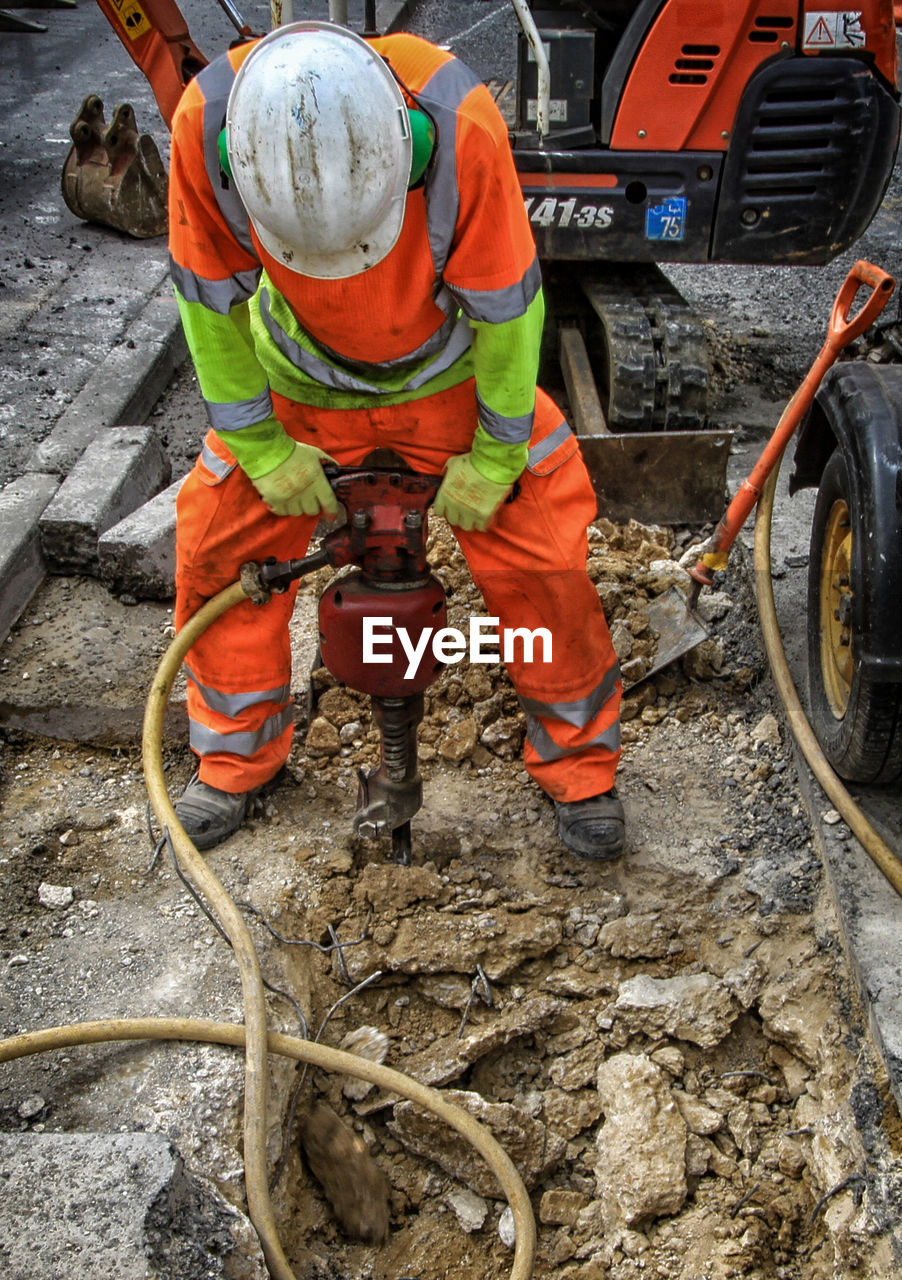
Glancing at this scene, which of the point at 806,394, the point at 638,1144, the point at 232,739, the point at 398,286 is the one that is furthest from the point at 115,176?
the point at 638,1144

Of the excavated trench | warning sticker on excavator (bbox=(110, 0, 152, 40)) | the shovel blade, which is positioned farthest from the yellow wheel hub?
warning sticker on excavator (bbox=(110, 0, 152, 40))

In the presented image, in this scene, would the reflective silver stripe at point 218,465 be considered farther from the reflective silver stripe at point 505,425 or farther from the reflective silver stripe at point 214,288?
the reflective silver stripe at point 505,425

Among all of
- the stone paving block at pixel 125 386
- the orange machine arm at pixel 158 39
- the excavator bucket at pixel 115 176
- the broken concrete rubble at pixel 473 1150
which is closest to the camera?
the broken concrete rubble at pixel 473 1150

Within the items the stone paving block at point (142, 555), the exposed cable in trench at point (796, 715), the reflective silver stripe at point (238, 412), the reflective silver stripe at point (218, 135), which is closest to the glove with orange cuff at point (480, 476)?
the reflective silver stripe at point (238, 412)

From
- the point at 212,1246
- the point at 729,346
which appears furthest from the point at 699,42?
the point at 212,1246

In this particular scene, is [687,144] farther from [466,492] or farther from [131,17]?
[131,17]

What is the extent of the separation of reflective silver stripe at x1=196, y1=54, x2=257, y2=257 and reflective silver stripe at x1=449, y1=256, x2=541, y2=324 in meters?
0.45

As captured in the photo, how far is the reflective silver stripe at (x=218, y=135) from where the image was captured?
2.16 m

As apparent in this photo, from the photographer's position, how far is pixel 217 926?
97.9 inches

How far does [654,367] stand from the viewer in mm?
4402

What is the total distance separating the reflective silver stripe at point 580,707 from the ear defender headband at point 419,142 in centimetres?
136

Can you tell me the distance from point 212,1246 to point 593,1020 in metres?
1.08

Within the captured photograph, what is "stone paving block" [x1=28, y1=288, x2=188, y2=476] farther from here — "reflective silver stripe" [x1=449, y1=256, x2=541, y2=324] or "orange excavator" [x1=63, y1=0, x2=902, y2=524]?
"reflective silver stripe" [x1=449, y1=256, x2=541, y2=324]

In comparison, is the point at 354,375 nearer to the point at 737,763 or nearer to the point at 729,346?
the point at 737,763
